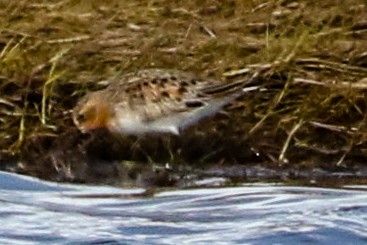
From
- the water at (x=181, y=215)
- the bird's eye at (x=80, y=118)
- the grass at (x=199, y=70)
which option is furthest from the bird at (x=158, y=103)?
the water at (x=181, y=215)

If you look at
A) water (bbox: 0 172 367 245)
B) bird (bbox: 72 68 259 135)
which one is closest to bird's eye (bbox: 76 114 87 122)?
bird (bbox: 72 68 259 135)

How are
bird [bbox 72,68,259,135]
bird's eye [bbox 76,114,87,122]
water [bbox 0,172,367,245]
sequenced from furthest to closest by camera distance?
bird's eye [bbox 76,114,87,122], bird [bbox 72,68,259,135], water [bbox 0,172,367,245]

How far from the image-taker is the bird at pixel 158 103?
9.66m

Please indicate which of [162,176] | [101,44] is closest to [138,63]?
[101,44]

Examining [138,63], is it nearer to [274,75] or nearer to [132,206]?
[274,75]

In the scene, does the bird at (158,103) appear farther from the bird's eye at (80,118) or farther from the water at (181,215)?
the water at (181,215)

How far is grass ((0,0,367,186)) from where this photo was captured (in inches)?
384

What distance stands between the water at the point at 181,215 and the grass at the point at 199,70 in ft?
1.90

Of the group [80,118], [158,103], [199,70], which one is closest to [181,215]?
[158,103]

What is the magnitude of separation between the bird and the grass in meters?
0.12

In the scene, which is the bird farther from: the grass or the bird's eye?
the grass

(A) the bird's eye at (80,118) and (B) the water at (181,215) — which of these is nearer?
(B) the water at (181,215)

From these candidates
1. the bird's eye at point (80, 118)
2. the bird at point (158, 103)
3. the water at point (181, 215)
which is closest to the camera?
the water at point (181, 215)

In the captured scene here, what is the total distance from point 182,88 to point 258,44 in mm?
948
